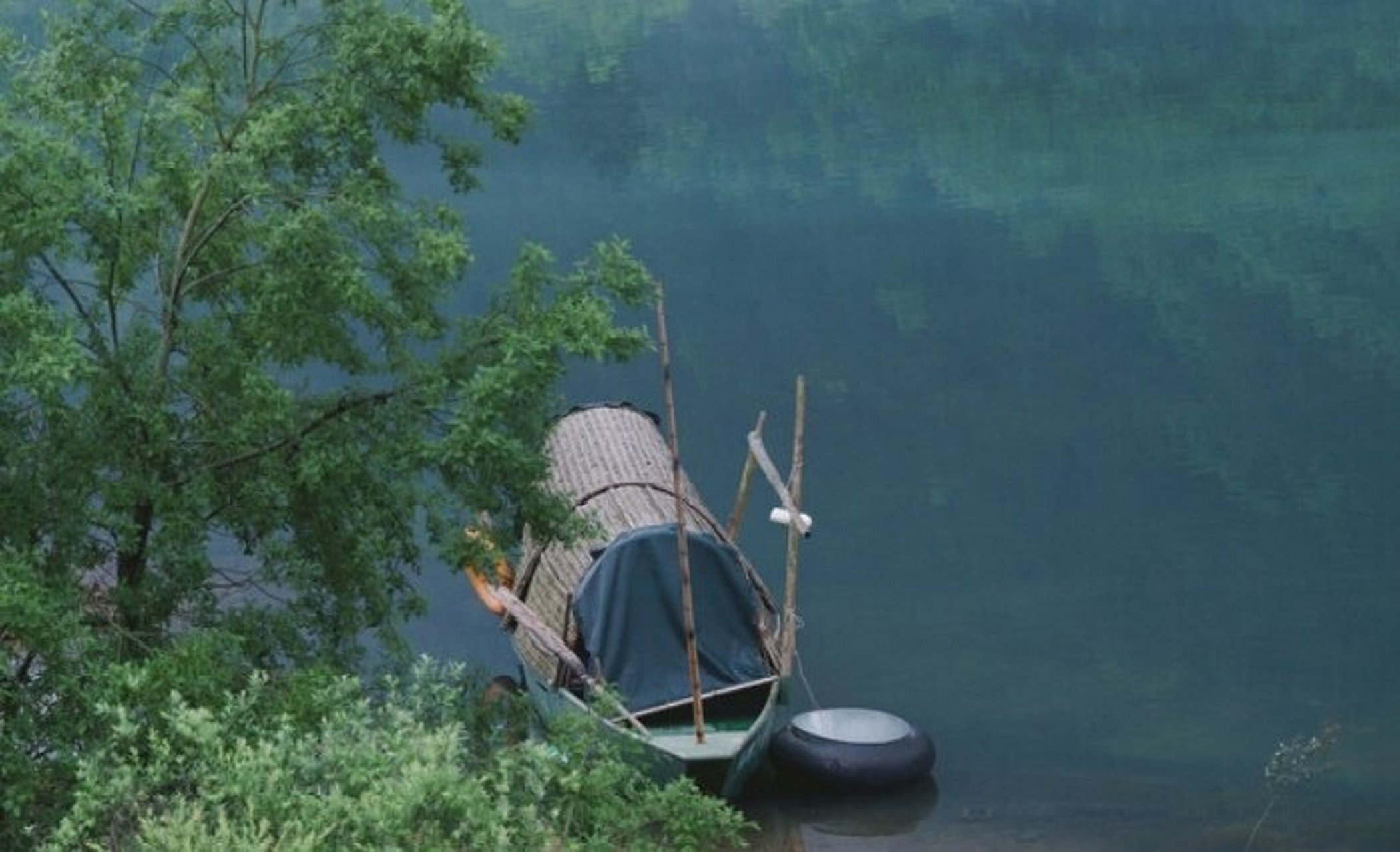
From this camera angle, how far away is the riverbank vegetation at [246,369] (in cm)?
1424

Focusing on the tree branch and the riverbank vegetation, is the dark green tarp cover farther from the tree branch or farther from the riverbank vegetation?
the tree branch

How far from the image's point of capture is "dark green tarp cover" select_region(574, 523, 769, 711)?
21328 millimetres

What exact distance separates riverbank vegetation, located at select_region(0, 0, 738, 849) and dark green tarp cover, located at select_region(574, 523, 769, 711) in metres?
4.54

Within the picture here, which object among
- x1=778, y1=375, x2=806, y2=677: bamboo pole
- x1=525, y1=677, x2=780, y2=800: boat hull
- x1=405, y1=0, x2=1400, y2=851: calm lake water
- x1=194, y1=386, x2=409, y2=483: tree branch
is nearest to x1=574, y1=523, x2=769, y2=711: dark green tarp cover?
x1=778, y1=375, x2=806, y2=677: bamboo pole

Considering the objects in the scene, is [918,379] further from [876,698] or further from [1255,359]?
[876,698]

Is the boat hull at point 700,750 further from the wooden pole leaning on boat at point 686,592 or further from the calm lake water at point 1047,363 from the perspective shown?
the calm lake water at point 1047,363

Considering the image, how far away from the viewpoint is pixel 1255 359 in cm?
3525

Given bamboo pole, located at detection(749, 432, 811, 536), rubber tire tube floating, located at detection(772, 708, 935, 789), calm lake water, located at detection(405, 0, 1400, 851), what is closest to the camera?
rubber tire tube floating, located at detection(772, 708, 935, 789)

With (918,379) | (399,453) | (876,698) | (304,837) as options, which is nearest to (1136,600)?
(876,698)

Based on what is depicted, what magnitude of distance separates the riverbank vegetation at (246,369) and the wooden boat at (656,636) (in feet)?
13.7

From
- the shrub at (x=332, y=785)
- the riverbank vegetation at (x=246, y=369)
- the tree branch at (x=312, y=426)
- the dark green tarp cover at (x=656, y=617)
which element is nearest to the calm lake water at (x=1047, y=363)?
the dark green tarp cover at (x=656, y=617)

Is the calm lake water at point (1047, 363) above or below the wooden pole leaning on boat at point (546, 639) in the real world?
above

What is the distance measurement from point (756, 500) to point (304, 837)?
18746 millimetres

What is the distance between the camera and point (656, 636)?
2147cm
